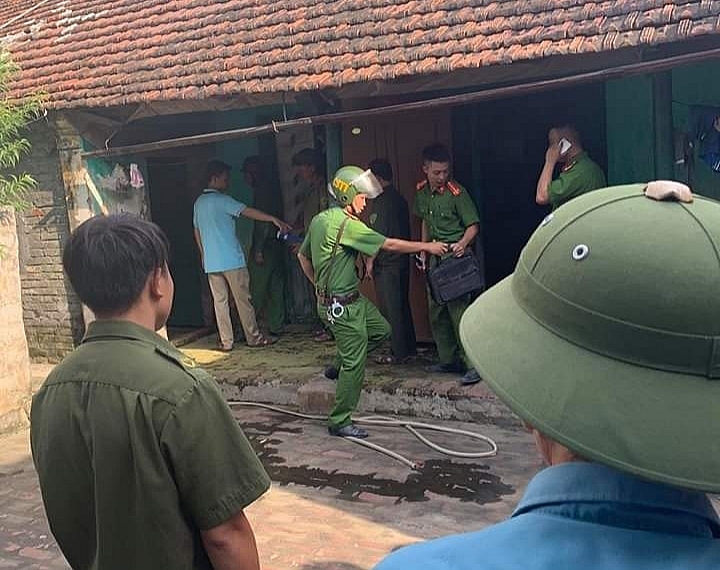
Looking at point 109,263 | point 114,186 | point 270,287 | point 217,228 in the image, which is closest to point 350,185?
point 217,228

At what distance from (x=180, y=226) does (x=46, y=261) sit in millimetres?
1780

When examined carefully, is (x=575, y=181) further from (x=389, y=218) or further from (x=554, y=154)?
(x=389, y=218)

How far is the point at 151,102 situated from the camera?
7645 millimetres

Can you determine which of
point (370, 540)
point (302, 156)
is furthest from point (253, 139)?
point (370, 540)

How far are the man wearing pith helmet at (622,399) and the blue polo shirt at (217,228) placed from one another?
7.59 m

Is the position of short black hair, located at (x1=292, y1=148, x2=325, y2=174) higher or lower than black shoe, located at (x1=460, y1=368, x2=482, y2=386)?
higher

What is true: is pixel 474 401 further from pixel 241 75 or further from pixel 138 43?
pixel 138 43

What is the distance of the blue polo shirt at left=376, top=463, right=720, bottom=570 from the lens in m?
0.80

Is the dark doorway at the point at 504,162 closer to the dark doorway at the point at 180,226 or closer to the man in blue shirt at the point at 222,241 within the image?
the man in blue shirt at the point at 222,241

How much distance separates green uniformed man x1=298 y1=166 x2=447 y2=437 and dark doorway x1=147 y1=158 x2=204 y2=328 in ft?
15.1

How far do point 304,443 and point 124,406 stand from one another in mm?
4322

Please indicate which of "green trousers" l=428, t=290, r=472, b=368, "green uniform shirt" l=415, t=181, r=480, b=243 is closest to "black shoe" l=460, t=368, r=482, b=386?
"green trousers" l=428, t=290, r=472, b=368

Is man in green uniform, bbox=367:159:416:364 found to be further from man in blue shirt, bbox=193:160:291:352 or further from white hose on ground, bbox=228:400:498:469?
man in blue shirt, bbox=193:160:291:352

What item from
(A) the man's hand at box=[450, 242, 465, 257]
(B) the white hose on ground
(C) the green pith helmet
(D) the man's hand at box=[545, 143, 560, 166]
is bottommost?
(B) the white hose on ground
